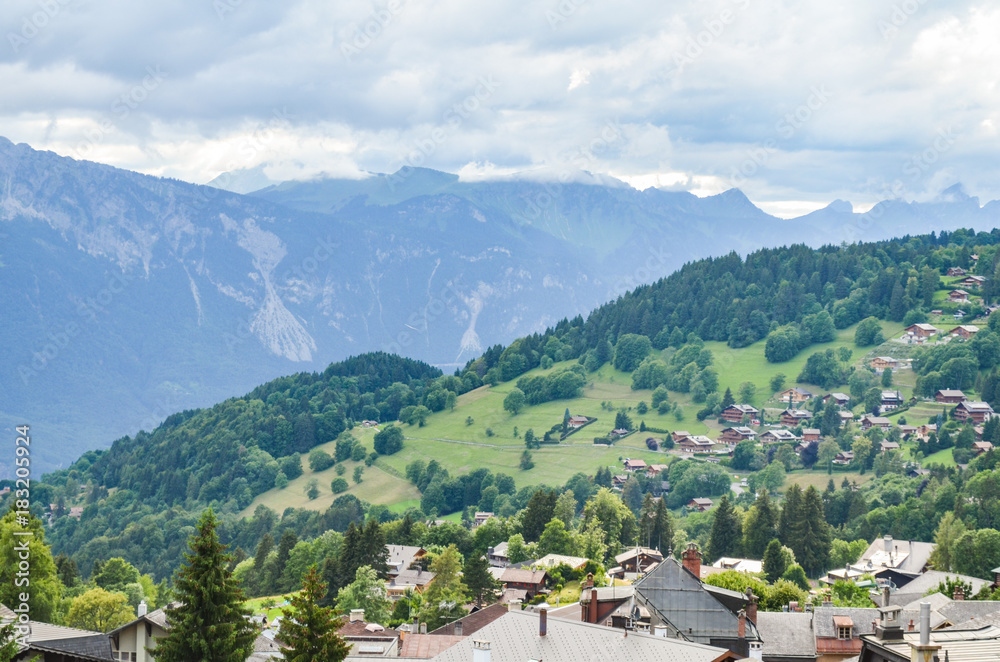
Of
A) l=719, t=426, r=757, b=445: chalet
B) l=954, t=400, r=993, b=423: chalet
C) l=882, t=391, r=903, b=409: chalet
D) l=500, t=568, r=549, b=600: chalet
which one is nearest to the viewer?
l=500, t=568, r=549, b=600: chalet

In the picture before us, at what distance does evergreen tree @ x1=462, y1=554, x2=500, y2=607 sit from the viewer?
241 feet

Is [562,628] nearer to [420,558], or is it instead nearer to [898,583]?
[898,583]

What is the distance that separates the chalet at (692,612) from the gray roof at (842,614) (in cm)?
277

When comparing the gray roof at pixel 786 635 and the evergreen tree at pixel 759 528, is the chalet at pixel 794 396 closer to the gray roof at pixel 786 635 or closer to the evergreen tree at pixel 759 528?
the evergreen tree at pixel 759 528

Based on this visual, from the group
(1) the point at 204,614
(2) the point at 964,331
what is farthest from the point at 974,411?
(1) the point at 204,614

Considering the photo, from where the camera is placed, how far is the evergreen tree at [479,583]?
73.4 meters

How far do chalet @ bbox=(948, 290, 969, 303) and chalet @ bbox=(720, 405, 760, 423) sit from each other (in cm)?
4690

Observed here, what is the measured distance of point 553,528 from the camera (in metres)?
99.6

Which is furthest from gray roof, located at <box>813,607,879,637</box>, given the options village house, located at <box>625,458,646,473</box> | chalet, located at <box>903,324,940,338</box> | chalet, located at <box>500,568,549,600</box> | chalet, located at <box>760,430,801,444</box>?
chalet, located at <box>903,324,940,338</box>

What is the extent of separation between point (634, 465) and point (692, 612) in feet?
379

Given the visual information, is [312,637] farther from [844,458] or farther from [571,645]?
[844,458]

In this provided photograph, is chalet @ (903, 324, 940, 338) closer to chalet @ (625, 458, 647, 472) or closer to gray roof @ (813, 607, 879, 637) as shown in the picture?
chalet @ (625, 458, 647, 472)

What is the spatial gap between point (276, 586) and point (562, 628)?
3102 inches

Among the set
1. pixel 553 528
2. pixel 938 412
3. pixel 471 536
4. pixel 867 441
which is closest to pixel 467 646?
pixel 553 528
